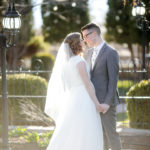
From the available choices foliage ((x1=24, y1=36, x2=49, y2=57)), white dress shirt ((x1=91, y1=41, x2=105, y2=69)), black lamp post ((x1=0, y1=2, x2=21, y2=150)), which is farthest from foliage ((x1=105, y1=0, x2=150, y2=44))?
white dress shirt ((x1=91, y1=41, x2=105, y2=69))

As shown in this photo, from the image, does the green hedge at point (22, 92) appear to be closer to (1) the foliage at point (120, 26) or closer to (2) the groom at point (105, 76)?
(2) the groom at point (105, 76)

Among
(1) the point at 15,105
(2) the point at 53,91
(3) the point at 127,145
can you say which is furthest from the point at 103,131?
(1) the point at 15,105

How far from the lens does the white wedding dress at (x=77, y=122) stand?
13.9 ft

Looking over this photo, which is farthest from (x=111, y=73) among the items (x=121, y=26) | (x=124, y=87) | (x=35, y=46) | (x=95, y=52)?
(x=35, y=46)

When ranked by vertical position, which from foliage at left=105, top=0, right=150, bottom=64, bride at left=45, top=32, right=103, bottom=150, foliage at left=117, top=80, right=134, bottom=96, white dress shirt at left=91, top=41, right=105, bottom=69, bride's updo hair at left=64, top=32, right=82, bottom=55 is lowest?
foliage at left=117, top=80, right=134, bottom=96

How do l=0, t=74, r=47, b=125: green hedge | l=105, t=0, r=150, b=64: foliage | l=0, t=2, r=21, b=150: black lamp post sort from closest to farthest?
l=0, t=2, r=21, b=150: black lamp post
l=0, t=74, r=47, b=125: green hedge
l=105, t=0, r=150, b=64: foliage

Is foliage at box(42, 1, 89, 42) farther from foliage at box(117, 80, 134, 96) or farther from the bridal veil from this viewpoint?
the bridal veil

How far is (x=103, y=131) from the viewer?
460cm

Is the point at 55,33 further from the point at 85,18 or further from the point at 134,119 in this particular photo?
the point at 134,119

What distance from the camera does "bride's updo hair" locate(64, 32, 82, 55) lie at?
4.17 meters

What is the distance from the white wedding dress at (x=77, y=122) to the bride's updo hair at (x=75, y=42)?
0.09 metres

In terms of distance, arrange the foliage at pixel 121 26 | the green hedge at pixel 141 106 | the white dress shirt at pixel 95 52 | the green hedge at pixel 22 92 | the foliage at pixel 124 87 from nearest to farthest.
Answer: the white dress shirt at pixel 95 52 < the green hedge at pixel 141 106 < the green hedge at pixel 22 92 < the foliage at pixel 124 87 < the foliage at pixel 121 26

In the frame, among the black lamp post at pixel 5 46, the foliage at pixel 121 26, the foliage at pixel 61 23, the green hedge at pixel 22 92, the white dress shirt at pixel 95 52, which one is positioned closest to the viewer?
the white dress shirt at pixel 95 52

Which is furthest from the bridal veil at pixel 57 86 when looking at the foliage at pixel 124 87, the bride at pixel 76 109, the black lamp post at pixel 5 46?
the foliage at pixel 124 87
